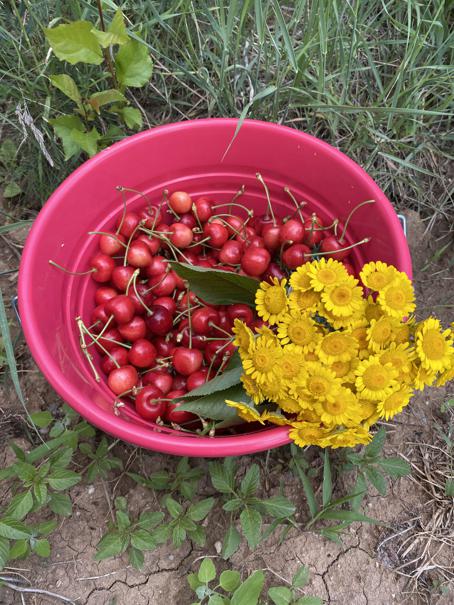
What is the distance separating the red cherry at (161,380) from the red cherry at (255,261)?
0.33 meters

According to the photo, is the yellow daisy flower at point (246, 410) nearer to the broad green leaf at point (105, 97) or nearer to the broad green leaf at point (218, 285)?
the broad green leaf at point (218, 285)

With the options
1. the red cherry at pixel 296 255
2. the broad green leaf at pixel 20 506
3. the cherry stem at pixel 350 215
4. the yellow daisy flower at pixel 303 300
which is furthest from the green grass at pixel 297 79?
the broad green leaf at pixel 20 506

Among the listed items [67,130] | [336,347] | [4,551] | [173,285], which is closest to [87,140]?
[67,130]

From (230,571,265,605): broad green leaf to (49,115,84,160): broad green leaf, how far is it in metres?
1.13

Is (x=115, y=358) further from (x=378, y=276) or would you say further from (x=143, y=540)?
(x=378, y=276)

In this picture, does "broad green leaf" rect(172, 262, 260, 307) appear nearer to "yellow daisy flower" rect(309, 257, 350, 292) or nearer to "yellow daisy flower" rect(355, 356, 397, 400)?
"yellow daisy flower" rect(309, 257, 350, 292)

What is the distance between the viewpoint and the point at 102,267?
1.38 m

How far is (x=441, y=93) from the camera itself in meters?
1.68

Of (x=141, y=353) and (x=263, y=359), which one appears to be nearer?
(x=263, y=359)

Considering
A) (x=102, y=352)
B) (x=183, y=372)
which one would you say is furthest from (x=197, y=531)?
(x=102, y=352)

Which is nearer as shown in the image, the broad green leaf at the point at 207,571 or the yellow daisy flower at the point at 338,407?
the yellow daisy flower at the point at 338,407

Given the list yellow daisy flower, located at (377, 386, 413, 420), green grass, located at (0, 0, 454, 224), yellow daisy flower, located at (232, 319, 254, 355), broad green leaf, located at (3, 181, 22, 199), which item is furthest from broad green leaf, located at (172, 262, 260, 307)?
broad green leaf, located at (3, 181, 22, 199)

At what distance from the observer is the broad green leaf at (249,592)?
1.18m

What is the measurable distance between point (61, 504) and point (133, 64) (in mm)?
1118
